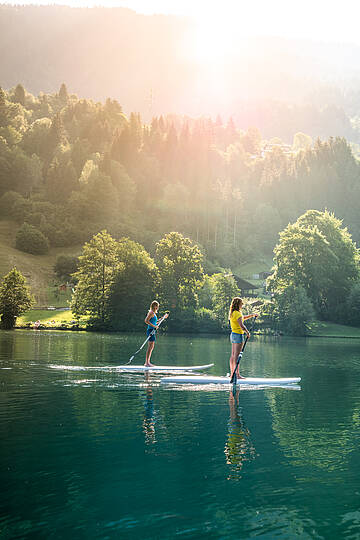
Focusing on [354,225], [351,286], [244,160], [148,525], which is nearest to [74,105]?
[244,160]

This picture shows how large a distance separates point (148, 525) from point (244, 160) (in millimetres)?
180291

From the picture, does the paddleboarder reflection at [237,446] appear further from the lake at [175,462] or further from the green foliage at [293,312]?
the green foliage at [293,312]

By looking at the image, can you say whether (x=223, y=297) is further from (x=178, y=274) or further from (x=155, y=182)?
(x=155, y=182)

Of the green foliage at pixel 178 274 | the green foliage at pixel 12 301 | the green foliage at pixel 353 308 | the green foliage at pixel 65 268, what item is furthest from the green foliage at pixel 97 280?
the green foliage at pixel 353 308

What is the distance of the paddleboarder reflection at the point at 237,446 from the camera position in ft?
36.4

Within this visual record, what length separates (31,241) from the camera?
120062mm

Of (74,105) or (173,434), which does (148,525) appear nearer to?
(173,434)

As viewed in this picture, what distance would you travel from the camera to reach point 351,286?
8856 centimetres

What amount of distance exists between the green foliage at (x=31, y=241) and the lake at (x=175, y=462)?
10136 cm

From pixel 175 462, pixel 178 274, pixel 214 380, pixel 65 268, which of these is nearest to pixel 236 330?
pixel 214 380

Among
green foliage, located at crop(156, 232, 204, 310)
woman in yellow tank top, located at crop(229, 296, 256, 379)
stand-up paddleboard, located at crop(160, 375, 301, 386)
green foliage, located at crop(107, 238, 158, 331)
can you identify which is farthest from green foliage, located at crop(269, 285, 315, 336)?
woman in yellow tank top, located at crop(229, 296, 256, 379)

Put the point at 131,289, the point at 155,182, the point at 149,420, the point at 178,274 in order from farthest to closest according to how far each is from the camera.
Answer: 1. the point at 155,182
2. the point at 178,274
3. the point at 131,289
4. the point at 149,420

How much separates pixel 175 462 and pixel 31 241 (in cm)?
11283

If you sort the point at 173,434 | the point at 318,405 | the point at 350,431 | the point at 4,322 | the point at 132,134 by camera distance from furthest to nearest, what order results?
1. the point at 132,134
2. the point at 4,322
3. the point at 318,405
4. the point at 350,431
5. the point at 173,434
